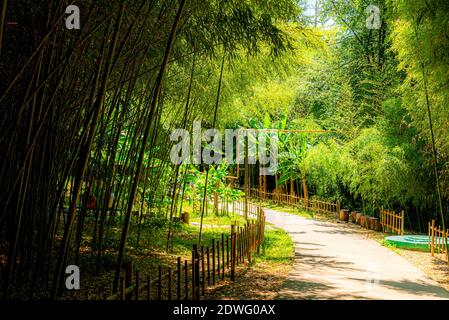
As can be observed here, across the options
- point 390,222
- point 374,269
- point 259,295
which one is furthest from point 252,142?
point 259,295

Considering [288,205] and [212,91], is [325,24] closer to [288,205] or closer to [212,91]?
[288,205]

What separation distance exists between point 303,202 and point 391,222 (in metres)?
6.17

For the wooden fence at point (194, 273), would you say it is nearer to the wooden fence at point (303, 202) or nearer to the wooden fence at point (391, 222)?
the wooden fence at point (391, 222)

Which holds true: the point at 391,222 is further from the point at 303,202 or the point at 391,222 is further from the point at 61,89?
the point at 61,89

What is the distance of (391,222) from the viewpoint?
1051cm

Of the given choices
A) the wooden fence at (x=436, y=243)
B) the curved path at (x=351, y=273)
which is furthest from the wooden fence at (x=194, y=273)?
the wooden fence at (x=436, y=243)

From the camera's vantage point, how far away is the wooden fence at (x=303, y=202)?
14.5 meters

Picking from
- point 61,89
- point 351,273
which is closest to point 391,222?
point 351,273

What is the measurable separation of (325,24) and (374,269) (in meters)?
11.9

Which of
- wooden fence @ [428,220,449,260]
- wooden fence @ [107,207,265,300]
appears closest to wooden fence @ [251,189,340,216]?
wooden fence @ [428,220,449,260]

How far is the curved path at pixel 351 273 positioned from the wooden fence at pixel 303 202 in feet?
15.2

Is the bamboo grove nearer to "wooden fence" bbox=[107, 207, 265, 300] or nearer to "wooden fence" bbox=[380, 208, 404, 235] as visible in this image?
"wooden fence" bbox=[107, 207, 265, 300]

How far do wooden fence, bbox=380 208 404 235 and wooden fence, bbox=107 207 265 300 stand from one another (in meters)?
3.58

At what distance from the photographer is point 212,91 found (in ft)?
A: 25.6
